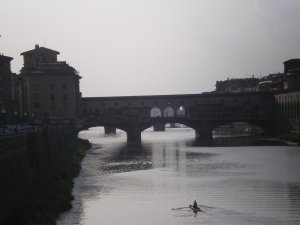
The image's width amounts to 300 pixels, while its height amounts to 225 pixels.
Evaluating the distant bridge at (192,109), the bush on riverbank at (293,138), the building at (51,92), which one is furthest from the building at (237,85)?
the building at (51,92)

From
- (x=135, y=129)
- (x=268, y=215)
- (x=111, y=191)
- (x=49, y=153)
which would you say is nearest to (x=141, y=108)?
(x=135, y=129)

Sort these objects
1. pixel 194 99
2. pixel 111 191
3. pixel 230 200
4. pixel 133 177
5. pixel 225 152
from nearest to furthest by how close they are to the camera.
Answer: pixel 230 200 → pixel 111 191 → pixel 133 177 → pixel 225 152 → pixel 194 99

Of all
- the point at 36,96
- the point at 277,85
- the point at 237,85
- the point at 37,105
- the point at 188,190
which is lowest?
the point at 188,190

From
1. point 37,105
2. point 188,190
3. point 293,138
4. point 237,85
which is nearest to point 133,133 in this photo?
point 37,105

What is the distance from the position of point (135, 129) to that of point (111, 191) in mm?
54109

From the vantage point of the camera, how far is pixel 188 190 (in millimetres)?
35719

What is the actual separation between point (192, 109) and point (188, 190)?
61.4 meters

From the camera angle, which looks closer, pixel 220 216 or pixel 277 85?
pixel 220 216

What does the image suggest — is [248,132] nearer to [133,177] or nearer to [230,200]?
[133,177]

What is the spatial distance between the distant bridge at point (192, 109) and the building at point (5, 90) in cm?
3896

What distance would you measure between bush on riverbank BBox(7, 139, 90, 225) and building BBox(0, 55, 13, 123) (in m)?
8.48

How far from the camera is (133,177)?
140ft

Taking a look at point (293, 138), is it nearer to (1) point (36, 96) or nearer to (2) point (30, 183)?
(1) point (36, 96)

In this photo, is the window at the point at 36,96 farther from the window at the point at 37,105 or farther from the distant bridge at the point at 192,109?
the distant bridge at the point at 192,109
